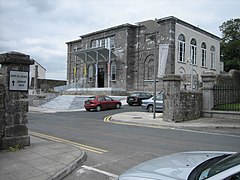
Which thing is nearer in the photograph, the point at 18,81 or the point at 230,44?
the point at 18,81

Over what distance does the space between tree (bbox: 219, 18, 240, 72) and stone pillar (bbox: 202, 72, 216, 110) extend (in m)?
34.6

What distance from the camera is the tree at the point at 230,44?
48.6 m

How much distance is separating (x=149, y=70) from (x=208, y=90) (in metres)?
20.5

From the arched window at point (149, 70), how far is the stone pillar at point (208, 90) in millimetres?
19626

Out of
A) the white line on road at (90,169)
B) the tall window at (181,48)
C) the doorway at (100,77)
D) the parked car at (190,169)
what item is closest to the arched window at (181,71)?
the tall window at (181,48)

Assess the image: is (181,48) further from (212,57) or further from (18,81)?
(18,81)

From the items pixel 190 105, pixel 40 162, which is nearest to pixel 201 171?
pixel 40 162

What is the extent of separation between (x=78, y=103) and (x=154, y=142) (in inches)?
860

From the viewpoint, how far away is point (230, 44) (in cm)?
4925

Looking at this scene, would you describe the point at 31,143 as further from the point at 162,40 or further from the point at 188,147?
the point at 162,40

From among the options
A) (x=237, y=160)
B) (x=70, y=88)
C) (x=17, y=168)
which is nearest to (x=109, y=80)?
(x=70, y=88)

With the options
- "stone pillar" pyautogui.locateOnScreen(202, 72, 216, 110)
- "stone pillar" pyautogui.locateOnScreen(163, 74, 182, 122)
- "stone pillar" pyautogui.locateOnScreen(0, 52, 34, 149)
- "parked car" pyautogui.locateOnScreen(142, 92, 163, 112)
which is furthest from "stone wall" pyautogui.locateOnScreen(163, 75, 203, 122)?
"stone pillar" pyautogui.locateOnScreen(0, 52, 34, 149)

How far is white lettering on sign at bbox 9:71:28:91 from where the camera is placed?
293 inches

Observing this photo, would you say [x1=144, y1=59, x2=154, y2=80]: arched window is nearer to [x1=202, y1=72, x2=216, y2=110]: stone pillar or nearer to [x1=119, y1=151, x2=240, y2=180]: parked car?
[x1=202, y1=72, x2=216, y2=110]: stone pillar
